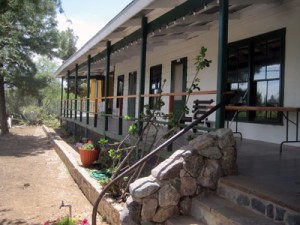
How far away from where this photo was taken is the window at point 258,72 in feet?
20.7

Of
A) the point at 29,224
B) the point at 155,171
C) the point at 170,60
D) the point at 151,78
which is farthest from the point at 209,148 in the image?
the point at 151,78

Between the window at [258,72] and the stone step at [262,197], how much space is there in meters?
3.02

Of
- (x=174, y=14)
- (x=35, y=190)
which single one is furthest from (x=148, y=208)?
(x=35, y=190)

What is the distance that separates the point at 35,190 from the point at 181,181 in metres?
4.58

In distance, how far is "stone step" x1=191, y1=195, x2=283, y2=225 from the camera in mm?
3018

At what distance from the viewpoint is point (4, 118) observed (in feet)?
64.1

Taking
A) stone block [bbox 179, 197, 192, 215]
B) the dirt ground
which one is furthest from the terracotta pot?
stone block [bbox 179, 197, 192, 215]

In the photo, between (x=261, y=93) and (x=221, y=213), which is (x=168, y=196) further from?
(x=261, y=93)

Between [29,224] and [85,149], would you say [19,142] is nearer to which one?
[85,149]

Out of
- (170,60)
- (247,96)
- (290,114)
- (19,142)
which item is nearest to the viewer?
(290,114)

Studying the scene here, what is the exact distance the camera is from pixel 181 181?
3850mm

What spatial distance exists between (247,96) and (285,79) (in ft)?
3.48

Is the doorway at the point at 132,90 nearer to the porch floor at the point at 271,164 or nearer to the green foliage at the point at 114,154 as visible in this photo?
the green foliage at the point at 114,154

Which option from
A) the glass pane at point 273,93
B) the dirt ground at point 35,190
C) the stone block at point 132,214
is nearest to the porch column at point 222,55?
the stone block at point 132,214
